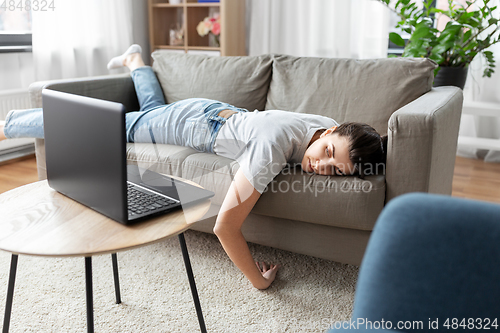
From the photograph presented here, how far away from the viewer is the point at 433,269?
20.6 inches

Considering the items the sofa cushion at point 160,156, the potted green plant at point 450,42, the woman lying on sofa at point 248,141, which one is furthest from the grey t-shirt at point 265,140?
the potted green plant at point 450,42

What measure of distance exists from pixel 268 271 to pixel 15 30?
2524mm

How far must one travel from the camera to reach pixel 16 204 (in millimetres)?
995

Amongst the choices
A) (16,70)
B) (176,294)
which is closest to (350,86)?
(176,294)

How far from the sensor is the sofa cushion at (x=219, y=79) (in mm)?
2105

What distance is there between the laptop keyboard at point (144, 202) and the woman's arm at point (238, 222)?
0.36 metres

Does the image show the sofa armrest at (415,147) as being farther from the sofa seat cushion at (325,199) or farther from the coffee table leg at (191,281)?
the coffee table leg at (191,281)

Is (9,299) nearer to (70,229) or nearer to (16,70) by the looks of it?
(70,229)

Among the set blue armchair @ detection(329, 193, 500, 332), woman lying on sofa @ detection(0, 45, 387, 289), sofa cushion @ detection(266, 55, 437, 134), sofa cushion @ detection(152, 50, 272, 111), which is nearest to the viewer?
blue armchair @ detection(329, 193, 500, 332)

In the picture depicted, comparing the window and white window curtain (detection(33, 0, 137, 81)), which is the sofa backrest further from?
the window

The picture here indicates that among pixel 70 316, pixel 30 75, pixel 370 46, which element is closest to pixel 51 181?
pixel 70 316

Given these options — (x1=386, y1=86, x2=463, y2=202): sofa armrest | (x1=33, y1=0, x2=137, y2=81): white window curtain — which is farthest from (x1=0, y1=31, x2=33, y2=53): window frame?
(x1=386, y1=86, x2=463, y2=202): sofa armrest

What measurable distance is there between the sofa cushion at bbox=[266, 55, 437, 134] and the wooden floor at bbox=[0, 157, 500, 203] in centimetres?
93

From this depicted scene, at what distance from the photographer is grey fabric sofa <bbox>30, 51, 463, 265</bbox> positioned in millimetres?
1343
